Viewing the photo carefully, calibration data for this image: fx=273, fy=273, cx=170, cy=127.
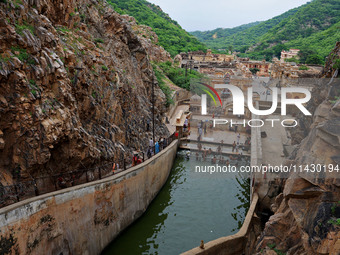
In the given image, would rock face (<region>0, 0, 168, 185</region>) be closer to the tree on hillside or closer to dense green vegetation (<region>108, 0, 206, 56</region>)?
dense green vegetation (<region>108, 0, 206, 56</region>)

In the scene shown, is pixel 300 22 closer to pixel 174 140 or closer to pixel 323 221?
pixel 174 140

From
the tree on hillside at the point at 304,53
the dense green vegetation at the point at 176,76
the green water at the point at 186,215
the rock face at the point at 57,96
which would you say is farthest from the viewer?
the tree on hillside at the point at 304,53

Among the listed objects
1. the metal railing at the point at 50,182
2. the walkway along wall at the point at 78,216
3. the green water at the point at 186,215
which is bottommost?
the green water at the point at 186,215

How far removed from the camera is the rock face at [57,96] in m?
10.6

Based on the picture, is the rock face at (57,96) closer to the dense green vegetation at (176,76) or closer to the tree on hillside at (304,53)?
the dense green vegetation at (176,76)

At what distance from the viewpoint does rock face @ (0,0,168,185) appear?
10617 millimetres

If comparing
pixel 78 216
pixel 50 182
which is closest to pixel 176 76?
pixel 50 182

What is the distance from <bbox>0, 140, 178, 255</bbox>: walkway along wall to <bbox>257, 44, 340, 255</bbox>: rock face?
695cm

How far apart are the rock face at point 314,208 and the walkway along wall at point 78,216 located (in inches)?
274

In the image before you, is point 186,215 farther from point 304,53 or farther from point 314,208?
point 304,53

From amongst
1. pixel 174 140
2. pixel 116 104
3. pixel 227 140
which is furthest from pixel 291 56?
pixel 116 104

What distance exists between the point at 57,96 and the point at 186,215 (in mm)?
10116

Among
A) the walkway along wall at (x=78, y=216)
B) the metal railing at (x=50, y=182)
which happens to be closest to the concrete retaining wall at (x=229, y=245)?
the walkway along wall at (x=78, y=216)

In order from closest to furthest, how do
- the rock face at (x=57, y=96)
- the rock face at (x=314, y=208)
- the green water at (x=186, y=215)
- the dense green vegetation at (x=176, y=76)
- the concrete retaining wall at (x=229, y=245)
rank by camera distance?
the rock face at (x=314, y=208) < the rock face at (x=57, y=96) < the concrete retaining wall at (x=229, y=245) < the green water at (x=186, y=215) < the dense green vegetation at (x=176, y=76)
